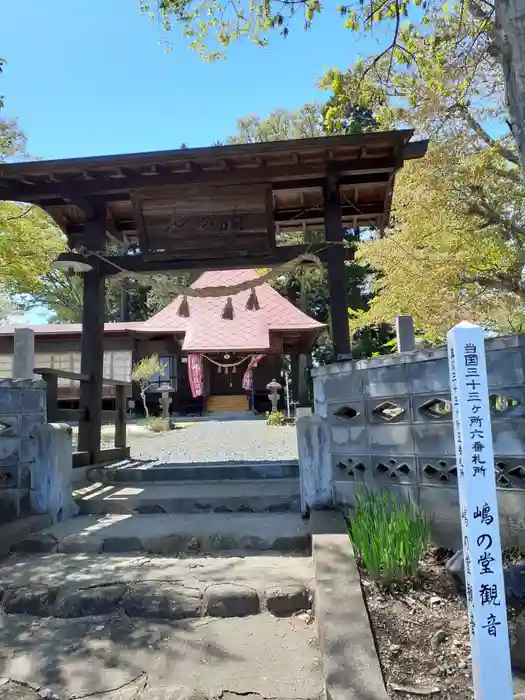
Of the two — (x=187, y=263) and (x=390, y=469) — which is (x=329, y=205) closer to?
(x=187, y=263)

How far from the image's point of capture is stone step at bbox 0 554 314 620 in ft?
10.6

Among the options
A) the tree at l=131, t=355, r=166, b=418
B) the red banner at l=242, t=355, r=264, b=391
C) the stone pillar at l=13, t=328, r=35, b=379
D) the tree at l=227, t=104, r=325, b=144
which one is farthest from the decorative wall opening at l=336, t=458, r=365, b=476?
the tree at l=227, t=104, r=325, b=144

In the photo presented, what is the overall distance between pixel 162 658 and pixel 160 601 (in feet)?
1.82

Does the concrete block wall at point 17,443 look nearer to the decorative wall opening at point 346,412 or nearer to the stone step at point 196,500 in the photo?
the stone step at point 196,500

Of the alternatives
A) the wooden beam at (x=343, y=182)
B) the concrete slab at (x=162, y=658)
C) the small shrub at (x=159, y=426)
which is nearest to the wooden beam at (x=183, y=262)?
the wooden beam at (x=343, y=182)

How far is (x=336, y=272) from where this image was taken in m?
6.59

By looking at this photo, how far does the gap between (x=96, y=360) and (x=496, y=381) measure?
16.7 feet

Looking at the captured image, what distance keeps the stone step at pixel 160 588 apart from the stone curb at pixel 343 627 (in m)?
0.23

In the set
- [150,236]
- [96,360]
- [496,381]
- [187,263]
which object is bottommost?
[496,381]

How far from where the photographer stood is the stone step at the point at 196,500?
528cm

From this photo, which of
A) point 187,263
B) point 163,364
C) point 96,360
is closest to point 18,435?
point 96,360

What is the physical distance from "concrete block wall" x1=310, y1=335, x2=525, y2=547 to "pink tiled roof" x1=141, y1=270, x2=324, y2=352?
630 inches

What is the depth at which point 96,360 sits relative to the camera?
6773mm

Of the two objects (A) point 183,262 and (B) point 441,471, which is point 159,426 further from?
(B) point 441,471
